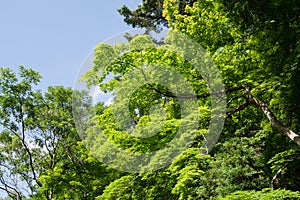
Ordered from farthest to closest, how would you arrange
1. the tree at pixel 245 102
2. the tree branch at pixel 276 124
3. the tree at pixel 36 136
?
the tree at pixel 36 136 → the tree at pixel 245 102 → the tree branch at pixel 276 124

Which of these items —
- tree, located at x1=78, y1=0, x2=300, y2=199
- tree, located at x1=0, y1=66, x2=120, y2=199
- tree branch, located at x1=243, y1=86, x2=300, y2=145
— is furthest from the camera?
tree, located at x1=0, y1=66, x2=120, y2=199

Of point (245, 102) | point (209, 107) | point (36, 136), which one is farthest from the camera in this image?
point (36, 136)

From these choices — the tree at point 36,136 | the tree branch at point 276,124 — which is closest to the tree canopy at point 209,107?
the tree branch at point 276,124

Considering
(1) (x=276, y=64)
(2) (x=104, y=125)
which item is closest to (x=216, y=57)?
(1) (x=276, y=64)

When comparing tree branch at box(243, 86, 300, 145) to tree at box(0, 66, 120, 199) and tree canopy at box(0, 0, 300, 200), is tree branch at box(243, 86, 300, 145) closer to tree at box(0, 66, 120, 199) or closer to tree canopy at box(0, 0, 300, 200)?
tree canopy at box(0, 0, 300, 200)

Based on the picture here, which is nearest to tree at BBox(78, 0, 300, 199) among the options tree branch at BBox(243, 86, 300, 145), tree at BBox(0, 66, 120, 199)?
tree branch at BBox(243, 86, 300, 145)

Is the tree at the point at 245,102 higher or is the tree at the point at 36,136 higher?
the tree at the point at 36,136

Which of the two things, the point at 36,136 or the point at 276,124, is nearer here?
the point at 276,124

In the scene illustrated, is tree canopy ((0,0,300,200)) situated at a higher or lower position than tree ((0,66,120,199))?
lower

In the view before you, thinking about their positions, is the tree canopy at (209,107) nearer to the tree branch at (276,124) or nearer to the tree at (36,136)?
the tree branch at (276,124)

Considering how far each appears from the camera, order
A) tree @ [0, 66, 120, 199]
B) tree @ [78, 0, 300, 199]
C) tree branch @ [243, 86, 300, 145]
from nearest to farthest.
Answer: tree branch @ [243, 86, 300, 145]
tree @ [78, 0, 300, 199]
tree @ [0, 66, 120, 199]

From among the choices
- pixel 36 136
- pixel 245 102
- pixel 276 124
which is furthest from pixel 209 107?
pixel 36 136

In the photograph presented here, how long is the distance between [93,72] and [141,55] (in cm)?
368

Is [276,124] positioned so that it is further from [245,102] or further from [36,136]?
[36,136]
